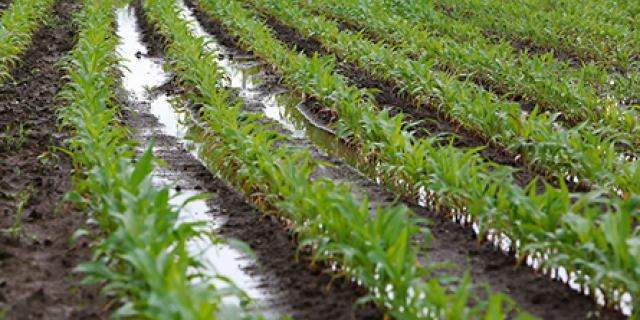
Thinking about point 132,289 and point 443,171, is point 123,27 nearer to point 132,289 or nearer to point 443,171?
point 443,171

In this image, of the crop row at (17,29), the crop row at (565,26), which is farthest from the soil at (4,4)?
the crop row at (565,26)

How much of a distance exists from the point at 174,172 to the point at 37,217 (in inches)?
60.2

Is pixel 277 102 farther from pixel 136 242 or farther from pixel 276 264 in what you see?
pixel 136 242

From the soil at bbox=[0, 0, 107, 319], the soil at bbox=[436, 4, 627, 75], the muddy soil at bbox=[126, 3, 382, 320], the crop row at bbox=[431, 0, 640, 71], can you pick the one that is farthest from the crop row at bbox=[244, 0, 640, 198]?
the crop row at bbox=[431, 0, 640, 71]

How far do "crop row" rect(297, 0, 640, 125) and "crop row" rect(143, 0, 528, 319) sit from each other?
3735mm

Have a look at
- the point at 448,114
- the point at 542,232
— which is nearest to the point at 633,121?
the point at 448,114

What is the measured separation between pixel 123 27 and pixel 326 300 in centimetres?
1093

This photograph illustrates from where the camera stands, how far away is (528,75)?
29.9 feet

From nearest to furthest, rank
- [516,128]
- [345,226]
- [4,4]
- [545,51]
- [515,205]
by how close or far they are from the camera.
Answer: [345,226]
[515,205]
[516,128]
[545,51]
[4,4]

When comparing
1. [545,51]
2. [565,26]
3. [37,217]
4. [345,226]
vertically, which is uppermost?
[565,26]

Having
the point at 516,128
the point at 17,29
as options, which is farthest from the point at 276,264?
the point at 17,29

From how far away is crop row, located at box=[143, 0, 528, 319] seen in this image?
362cm

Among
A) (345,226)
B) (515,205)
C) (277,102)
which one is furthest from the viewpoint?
(277,102)

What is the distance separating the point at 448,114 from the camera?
812cm
